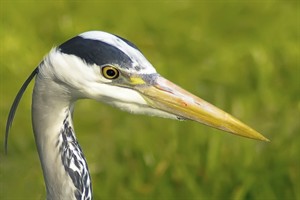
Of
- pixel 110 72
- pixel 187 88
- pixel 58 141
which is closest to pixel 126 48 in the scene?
pixel 110 72

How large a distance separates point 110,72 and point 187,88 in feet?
8.61

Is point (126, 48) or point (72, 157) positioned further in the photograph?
point (72, 157)

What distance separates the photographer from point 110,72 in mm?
3160

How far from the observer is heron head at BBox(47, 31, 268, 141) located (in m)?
3.13

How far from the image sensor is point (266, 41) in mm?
6328

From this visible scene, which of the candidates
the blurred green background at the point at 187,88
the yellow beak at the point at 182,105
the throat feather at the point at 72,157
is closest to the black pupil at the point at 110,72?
the yellow beak at the point at 182,105

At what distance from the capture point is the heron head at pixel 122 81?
10.3ft

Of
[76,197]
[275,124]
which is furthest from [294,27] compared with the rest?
[76,197]

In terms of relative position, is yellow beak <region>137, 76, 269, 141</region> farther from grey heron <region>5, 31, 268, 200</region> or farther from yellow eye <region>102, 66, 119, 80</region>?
yellow eye <region>102, 66, 119, 80</region>

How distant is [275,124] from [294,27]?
141 cm

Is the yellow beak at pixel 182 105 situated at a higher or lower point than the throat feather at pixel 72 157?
higher

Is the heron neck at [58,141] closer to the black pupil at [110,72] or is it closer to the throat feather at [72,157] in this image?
the throat feather at [72,157]

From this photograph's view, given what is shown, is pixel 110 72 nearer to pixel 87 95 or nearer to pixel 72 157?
pixel 87 95

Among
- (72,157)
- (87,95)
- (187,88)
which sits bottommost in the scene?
(72,157)
